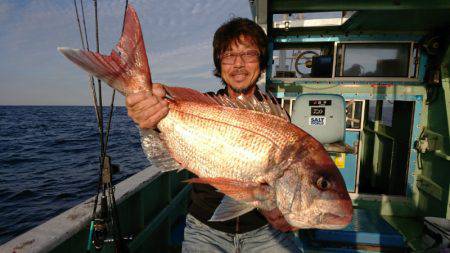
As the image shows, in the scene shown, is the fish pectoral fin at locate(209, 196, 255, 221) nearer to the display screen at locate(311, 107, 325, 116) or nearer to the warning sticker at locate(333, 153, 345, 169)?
the display screen at locate(311, 107, 325, 116)

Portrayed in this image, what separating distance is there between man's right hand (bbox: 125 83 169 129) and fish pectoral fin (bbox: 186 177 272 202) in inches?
20.1

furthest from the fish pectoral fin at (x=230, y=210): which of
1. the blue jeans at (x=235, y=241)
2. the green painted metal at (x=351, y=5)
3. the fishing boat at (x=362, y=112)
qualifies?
the green painted metal at (x=351, y=5)

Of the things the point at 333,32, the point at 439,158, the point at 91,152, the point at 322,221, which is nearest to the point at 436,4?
the point at 333,32

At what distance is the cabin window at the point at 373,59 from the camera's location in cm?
607

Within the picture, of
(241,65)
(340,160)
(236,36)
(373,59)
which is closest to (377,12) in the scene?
(373,59)

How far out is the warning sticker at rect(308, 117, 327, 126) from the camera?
15.2 feet

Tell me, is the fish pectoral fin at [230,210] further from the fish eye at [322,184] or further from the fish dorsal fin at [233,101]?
the fish dorsal fin at [233,101]

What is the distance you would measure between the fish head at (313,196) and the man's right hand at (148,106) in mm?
894

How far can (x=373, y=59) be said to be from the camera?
6.18 meters

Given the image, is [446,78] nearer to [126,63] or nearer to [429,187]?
[429,187]

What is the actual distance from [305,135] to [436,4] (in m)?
4.39

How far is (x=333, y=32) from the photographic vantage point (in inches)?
245

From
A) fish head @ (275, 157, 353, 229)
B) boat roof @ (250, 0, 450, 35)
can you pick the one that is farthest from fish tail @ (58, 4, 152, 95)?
boat roof @ (250, 0, 450, 35)

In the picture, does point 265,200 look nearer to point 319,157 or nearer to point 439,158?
point 319,157
